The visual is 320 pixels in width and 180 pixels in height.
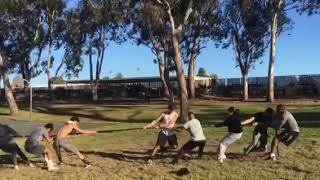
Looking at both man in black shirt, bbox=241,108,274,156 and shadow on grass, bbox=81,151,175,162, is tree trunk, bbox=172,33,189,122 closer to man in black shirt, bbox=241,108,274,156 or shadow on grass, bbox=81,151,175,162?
shadow on grass, bbox=81,151,175,162

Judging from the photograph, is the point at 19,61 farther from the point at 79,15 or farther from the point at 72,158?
the point at 72,158

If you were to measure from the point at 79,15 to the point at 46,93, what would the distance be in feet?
51.0

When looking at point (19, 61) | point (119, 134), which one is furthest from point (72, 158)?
point (19, 61)

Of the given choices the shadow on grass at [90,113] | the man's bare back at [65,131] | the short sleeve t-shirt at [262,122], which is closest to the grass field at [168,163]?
the short sleeve t-shirt at [262,122]

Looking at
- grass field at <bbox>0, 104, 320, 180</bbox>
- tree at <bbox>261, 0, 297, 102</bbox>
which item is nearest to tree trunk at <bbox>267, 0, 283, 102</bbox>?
tree at <bbox>261, 0, 297, 102</bbox>

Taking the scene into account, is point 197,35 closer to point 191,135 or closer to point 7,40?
point 7,40

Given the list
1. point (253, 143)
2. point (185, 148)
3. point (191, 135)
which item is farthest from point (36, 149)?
point (253, 143)

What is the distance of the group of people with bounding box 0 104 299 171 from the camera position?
17.2 m

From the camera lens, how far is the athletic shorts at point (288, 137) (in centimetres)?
1724

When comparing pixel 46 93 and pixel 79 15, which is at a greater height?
pixel 79 15

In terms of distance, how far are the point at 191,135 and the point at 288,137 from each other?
2525mm

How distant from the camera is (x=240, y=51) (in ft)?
200

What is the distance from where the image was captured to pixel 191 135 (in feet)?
56.6

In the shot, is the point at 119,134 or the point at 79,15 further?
the point at 79,15
